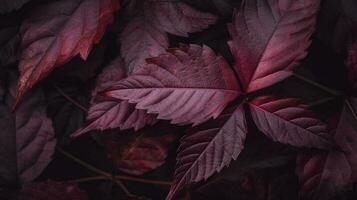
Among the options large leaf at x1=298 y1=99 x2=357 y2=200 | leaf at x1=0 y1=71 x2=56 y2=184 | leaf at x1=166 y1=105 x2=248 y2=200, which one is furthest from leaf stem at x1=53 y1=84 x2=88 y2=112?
large leaf at x1=298 y1=99 x2=357 y2=200

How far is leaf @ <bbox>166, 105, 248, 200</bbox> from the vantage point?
659 mm

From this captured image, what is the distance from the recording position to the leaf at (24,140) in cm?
80

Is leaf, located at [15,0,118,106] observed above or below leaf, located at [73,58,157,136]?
above

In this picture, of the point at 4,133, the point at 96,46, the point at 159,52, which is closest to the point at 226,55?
the point at 159,52

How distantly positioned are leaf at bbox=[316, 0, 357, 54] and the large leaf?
161 mm

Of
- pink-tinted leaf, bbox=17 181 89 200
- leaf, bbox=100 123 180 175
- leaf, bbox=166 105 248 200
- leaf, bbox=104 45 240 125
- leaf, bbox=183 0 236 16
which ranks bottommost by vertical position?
pink-tinted leaf, bbox=17 181 89 200

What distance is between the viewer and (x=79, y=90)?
0.86 metres

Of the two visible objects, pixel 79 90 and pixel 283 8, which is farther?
pixel 79 90

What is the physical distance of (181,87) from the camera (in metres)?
0.68

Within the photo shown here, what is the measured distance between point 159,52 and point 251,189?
30cm

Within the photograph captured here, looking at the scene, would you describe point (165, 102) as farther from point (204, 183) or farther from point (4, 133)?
point (4, 133)

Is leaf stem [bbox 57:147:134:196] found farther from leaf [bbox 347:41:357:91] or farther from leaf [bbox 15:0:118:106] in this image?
leaf [bbox 347:41:357:91]

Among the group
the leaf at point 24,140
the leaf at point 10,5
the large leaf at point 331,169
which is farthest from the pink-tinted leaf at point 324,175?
the leaf at point 10,5

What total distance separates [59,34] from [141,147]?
257 millimetres
